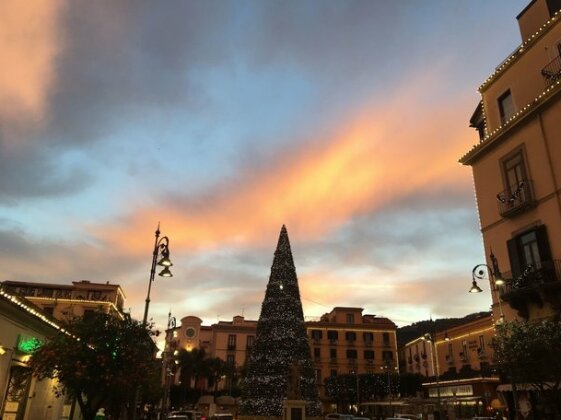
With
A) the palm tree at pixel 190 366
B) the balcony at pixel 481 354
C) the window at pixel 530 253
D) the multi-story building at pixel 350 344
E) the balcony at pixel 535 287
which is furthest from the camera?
the multi-story building at pixel 350 344

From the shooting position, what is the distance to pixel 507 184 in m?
23.6

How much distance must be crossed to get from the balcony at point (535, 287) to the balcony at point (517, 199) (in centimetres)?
272

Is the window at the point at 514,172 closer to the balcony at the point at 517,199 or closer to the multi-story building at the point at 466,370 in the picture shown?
the balcony at the point at 517,199

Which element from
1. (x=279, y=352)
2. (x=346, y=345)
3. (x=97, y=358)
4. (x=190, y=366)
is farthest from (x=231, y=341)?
(x=97, y=358)

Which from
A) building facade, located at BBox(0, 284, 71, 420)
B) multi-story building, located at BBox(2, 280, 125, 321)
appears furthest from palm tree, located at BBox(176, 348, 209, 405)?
building facade, located at BBox(0, 284, 71, 420)

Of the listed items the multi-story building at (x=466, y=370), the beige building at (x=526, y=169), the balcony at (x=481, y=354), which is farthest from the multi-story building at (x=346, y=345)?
the beige building at (x=526, y=169)

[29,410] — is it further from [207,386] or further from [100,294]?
[207,386]

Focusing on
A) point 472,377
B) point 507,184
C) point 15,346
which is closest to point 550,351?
point 507,184

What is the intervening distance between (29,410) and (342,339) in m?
67.1

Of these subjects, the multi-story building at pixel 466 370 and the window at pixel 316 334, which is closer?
the multi-story building at pixel 466 370

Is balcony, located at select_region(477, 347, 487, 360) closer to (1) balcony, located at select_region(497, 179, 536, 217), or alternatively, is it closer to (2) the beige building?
(2) the beige building

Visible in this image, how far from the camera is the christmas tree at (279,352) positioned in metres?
37.1

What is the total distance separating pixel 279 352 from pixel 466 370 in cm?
2180

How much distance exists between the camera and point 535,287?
65.1 feet
